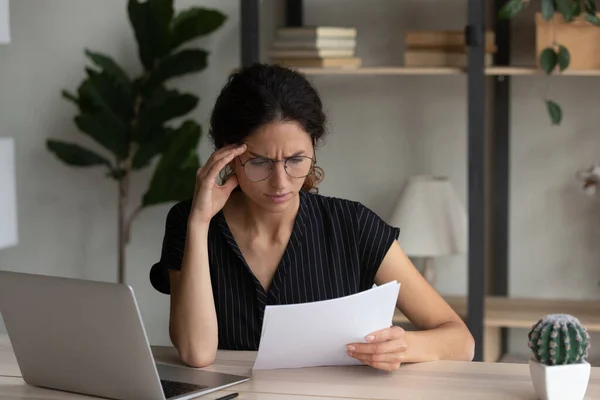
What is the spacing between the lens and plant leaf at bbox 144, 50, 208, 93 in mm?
3777

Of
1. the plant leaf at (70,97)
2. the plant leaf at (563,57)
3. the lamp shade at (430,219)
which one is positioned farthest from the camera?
Result: the plant leaf at (70,97)

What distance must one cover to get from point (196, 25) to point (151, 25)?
6.7 inches

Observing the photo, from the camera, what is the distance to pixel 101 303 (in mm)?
1640

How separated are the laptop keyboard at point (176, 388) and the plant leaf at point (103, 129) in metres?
2.12

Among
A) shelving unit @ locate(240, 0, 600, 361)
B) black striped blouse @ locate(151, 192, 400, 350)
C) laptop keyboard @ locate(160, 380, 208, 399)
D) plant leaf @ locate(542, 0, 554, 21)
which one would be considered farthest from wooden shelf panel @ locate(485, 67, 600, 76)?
laptop keyboard @ locate(160, 380, 208, 399)

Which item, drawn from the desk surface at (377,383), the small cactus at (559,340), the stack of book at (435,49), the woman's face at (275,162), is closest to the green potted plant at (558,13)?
the stack of book at (435,49)

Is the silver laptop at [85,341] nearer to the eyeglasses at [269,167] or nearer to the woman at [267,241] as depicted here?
the woman at [267,241]

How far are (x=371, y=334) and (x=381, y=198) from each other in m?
2.09

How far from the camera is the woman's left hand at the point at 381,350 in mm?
1823

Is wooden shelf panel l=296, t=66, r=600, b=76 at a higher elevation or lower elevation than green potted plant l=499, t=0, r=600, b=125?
lower

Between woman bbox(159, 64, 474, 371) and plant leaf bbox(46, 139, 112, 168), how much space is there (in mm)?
1683

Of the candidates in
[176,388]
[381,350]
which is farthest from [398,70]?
[176,388]

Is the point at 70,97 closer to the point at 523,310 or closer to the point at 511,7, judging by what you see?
the point at 511,7

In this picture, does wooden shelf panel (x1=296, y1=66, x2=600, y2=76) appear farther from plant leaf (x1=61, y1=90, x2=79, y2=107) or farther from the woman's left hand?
the woman's left hand
